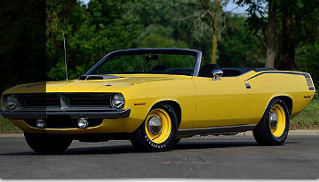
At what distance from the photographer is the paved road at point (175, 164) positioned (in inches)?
352

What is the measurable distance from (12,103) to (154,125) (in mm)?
2077

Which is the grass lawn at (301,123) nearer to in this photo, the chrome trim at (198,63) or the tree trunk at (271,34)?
the chrome trim at (198,63)

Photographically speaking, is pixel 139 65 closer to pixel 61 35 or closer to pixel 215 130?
pixel 215 130

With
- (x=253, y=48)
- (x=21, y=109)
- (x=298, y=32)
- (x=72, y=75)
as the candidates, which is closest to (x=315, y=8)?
(x=298, y=32)

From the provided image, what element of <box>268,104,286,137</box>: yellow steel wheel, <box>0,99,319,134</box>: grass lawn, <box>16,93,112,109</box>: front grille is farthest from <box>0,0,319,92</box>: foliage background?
<box>16,93,112,109</box>: front grille

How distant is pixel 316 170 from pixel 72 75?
40160mm

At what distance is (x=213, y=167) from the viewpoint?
970 cm

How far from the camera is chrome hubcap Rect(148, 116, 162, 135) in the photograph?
37.9 ft

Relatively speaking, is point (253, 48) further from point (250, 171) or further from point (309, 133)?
point (250, 171)

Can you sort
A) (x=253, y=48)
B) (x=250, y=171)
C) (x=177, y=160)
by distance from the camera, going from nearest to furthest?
1. (x=250, y=171)
2. (x=177, y=160)
3. (x=253, y=48)

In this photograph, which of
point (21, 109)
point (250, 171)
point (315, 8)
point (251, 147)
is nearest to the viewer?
point (250, 171)

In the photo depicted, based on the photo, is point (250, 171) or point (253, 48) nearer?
point (250, 171)

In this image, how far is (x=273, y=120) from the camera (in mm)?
13859

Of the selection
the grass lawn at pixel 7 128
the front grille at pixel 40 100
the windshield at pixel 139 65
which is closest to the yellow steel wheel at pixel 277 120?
the windshield at pixel 139 65
